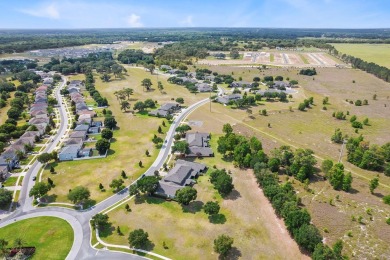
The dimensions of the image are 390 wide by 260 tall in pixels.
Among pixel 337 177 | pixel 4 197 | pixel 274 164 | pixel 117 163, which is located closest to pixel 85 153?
pixel 117 163

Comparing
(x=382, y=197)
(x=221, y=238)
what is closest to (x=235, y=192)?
(x=221, y=238)

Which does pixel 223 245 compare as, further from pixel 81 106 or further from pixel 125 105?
pixel 81 106

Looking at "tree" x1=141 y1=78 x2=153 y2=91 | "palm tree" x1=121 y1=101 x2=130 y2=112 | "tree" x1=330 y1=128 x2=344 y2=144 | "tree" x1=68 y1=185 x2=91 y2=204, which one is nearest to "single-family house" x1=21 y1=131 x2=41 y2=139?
"palm tree" x1=121 y1=101 x2=130 y2=112

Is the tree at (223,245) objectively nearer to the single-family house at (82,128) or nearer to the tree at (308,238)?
the tree at (308,238)

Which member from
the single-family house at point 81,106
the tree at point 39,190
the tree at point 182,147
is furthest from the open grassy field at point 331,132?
the tree at point 39,190

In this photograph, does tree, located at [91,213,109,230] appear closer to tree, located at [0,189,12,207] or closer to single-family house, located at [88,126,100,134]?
tree, located at [0,189,12,207]
